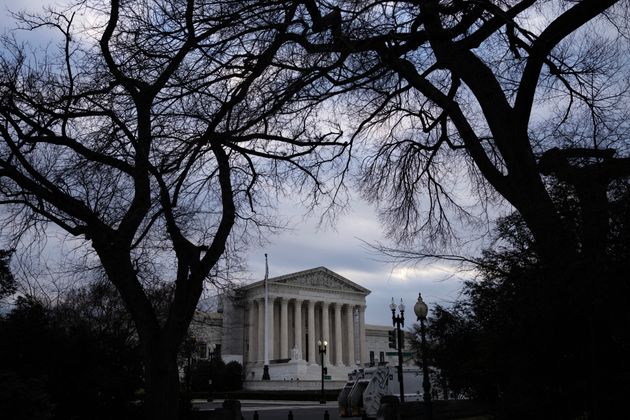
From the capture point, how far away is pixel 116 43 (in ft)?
36.9

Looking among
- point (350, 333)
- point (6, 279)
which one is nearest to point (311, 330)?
point (350, 333)

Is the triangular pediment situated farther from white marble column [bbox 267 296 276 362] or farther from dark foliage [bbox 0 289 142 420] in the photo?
dark foliage [bbox 0 289 142 420]

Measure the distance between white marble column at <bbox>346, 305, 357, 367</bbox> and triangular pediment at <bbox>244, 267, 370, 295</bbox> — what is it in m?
3.90

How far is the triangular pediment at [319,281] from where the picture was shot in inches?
4087

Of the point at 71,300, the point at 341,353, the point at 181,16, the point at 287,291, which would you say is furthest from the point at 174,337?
the point at 341,353

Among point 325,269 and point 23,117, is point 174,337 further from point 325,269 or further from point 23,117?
point 325,269

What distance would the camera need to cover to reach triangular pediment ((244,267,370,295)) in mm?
103812

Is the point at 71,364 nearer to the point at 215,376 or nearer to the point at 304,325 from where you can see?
the point at 215,376

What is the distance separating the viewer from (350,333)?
11300 cm

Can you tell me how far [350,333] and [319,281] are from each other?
12776 millimetres

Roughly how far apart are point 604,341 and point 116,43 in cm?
954

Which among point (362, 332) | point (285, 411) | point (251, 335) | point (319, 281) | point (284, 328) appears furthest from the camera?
point (362, 332)

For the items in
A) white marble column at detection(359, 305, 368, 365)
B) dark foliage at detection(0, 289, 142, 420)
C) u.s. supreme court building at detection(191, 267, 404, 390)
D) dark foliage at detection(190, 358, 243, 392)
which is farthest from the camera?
white marble column at detection(359, 305, 368, 365)

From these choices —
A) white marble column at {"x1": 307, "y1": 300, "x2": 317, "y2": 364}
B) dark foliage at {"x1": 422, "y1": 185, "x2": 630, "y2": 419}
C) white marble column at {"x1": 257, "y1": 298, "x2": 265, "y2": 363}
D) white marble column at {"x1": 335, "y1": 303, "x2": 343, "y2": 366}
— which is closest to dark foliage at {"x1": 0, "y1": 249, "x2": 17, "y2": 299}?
dark foliage at {"x1": 422, "y1": 185, "x2": 630, "y2": 419}
